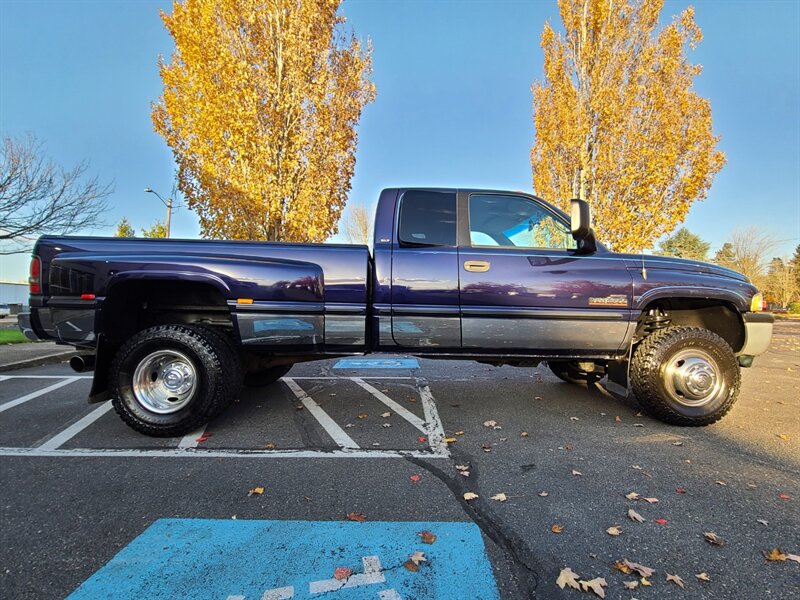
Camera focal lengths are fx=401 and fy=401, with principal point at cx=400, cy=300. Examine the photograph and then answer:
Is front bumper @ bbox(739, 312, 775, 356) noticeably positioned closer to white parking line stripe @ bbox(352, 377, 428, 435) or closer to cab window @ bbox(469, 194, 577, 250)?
cab window @ bbox(469, 194, 577, 250)

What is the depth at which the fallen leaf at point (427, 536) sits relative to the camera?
2.03 meters

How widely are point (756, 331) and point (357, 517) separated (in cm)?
404

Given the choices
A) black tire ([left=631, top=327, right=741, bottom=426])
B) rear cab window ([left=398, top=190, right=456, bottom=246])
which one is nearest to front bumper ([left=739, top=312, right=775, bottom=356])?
black tire ([left=631, top=327, right=741, bottom=426])

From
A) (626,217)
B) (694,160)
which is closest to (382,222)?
(626,217)

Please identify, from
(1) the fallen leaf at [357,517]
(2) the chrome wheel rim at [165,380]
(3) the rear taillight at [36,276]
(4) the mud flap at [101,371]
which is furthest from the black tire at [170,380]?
(1) the fallen leaf at [357,517]

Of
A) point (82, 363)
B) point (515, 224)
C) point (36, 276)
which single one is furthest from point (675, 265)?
point (36, 276)

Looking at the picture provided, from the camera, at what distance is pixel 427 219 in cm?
380

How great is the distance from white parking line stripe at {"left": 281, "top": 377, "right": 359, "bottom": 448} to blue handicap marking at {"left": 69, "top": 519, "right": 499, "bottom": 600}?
3.84 feet

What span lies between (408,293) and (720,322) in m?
3.32

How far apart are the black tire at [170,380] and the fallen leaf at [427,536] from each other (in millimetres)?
2176

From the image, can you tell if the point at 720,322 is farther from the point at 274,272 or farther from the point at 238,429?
the point at 238,429

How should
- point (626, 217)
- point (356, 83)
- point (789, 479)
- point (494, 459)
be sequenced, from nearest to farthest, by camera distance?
point (789, 479), point (494, 459), point (356, 83), point (626, 217)

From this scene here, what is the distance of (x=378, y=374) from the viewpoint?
609 centimetres

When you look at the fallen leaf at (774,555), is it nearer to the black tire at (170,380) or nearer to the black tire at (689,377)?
the black tire at (689,377)
